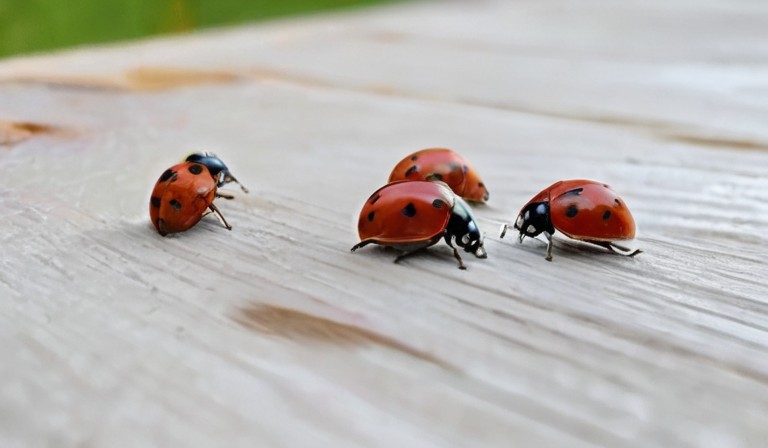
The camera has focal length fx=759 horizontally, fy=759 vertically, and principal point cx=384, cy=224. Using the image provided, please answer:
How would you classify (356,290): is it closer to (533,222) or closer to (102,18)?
(533,222)

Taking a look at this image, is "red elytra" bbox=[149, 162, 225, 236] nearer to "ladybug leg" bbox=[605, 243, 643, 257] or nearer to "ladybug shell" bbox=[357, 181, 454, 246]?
"ladybug shell" bbox=[357, 181, 454, 246]

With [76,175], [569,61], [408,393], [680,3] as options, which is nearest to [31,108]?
[76,175]

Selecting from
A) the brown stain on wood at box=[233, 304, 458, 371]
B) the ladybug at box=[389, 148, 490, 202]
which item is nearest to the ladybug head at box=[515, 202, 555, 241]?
the ladybug at box=[389, 148, 490, 202]

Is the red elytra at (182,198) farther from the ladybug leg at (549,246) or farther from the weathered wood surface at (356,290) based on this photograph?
the ladybug leg at (549,246)

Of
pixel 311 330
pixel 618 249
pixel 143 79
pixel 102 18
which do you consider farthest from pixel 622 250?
pixel 102 18

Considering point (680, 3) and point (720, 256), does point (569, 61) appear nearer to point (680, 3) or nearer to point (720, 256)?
point (720, 256)

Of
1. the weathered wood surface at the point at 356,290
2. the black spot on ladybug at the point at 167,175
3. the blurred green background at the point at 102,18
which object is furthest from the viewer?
the blurred green background at the point at 102,18

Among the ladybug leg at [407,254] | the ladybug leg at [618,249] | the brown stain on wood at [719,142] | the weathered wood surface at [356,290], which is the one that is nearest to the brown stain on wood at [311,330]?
the weathered wood surface at [356,290]
